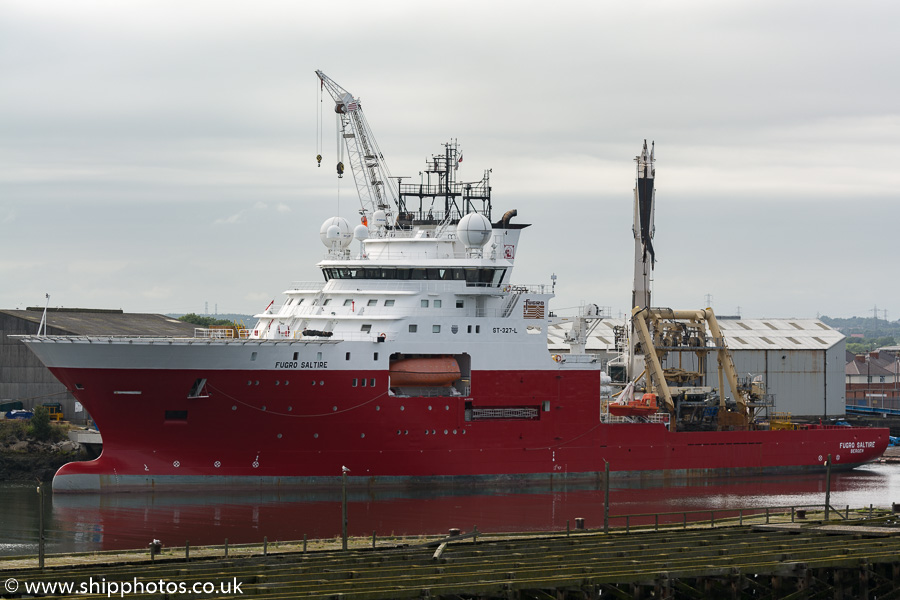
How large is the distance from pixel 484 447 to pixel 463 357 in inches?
118

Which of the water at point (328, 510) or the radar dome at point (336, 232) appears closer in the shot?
the water at point (328, 510)

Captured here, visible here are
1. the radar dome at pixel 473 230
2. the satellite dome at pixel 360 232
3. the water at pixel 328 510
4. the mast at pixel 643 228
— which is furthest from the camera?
the mast at pixel 643 228

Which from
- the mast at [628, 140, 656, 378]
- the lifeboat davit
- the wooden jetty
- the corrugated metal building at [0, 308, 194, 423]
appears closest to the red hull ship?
the lifeboat davit

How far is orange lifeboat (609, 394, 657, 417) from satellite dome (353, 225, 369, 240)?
10.5m

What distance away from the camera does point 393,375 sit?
37125 mm

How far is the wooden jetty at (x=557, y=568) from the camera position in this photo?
18.0m

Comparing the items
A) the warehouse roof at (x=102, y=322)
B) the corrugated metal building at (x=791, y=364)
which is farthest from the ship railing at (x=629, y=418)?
the warehouse roof at (x=102, y=322)

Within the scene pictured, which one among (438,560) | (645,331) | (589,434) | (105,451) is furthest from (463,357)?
(438,560)

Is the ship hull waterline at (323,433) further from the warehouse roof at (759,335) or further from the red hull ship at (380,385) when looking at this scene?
the warehouse roof at (759,335)

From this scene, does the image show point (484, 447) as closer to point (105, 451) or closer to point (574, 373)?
point (574, 373)

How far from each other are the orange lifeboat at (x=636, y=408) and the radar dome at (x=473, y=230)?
792 cm

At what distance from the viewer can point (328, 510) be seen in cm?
3425

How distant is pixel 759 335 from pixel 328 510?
34.4m

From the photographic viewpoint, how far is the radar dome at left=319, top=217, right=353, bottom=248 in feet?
130
